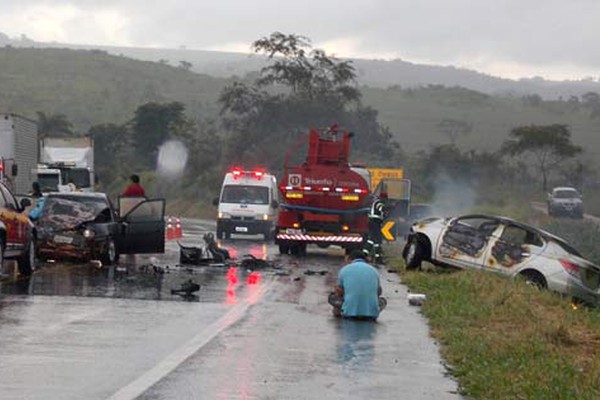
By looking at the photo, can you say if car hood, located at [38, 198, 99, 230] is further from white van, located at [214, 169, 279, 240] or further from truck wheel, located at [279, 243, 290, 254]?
white van, located at [214, 169, 279, 240]

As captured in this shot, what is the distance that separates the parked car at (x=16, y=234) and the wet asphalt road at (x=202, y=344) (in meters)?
0.38

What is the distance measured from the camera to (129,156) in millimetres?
86938

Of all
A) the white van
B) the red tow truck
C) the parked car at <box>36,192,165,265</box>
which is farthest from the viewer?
the white van

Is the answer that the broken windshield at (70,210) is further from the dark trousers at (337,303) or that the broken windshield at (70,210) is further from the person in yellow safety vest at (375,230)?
the dark trousers at (337,303)

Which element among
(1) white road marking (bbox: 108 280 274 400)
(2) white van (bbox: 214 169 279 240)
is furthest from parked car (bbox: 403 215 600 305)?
(2) white van (bbox: 214 169 279 240)

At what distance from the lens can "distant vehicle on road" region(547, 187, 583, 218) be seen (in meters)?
58.1

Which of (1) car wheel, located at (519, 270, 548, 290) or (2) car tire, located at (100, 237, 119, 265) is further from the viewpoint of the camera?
(2) car tire, located at (100, 237, 119, 265)

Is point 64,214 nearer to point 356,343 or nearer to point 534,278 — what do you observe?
point 534,278

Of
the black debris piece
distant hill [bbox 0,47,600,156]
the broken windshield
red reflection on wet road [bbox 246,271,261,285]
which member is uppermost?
distant hill [bbox 0,47,600,156]

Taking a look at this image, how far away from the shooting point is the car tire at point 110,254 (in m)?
24.4

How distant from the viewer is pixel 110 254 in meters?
24.5

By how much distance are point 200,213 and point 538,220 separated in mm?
20409

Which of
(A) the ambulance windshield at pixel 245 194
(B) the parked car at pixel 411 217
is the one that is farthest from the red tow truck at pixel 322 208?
Answer: (B) the parked car at pixel 411 217

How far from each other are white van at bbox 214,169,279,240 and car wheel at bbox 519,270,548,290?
1697cm
